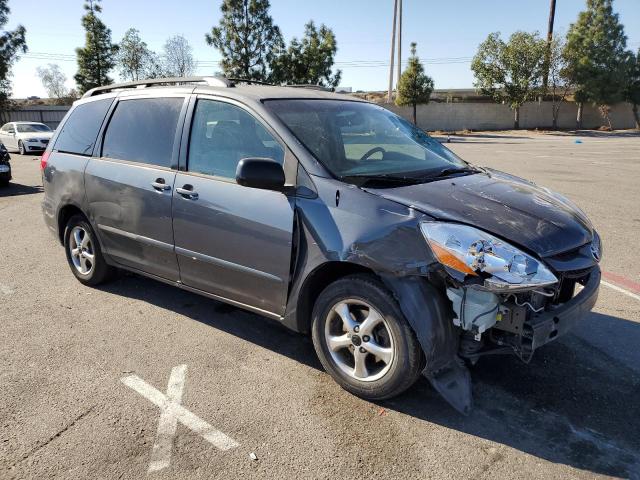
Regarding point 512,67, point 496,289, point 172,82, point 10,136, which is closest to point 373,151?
point 496,289

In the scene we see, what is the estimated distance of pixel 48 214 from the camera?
17.9 feet

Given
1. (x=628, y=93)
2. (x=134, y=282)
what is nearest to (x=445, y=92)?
(x=628, y=93)

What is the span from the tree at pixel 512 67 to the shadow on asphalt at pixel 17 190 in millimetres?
40906

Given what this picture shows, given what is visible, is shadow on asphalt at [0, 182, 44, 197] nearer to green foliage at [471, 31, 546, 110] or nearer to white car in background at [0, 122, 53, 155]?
white car in background at [0, 122, 53, 155]

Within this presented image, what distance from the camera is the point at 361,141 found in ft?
13.0

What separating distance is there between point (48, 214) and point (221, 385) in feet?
10.7

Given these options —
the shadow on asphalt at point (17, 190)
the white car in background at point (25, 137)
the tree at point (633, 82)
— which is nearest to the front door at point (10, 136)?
the white car in background at point (25, 137)

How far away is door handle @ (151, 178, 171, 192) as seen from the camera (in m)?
Answer: 4.02

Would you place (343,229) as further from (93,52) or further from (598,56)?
(598,56)

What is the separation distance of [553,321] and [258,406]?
176 cm

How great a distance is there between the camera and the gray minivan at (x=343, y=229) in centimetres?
281

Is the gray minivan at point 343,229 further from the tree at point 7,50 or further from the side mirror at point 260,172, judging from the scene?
→ the tree at point 7,50

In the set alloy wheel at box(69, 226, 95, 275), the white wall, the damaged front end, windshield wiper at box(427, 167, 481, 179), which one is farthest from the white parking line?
the white wall

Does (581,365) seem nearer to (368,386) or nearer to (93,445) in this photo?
(368,386)
